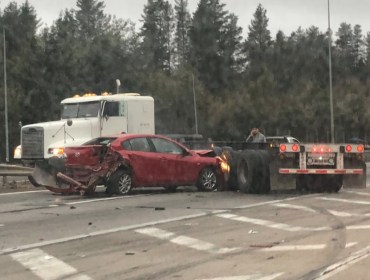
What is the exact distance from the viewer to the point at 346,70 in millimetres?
86750

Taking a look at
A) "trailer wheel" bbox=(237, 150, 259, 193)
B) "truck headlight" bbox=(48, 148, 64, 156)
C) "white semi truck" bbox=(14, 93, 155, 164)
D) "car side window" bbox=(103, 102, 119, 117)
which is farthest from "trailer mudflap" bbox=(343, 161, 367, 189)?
"truck headlight" bbox=(48, 148, 64, 156)

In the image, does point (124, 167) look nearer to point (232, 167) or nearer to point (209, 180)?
point (209, 180)

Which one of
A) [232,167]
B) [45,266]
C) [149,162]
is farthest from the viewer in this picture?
[232,167]

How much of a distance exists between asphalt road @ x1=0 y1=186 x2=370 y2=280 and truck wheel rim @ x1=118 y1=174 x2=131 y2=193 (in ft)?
1.38

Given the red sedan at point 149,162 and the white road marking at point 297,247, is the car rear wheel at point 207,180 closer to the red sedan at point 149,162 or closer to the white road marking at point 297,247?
the red sedan at point 149,162

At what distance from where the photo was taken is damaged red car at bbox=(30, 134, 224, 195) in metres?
16.0

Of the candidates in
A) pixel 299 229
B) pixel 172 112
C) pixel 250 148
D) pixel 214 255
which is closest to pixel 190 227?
pixel 299 229

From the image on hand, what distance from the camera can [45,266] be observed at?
319 inches

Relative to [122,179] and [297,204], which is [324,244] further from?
[122,179]

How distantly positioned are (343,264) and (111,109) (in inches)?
563

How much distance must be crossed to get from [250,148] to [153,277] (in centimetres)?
1086

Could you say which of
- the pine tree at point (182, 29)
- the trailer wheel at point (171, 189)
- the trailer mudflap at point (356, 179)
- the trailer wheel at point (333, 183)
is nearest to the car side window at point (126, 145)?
the trailer wheel at point (171, 189)

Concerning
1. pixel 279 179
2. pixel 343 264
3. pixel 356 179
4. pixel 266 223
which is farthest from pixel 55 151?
pixel 343 264

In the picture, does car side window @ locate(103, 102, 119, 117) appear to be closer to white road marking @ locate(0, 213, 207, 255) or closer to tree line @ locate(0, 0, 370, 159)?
white road marking @ locate(0, 213, 207, 255)
